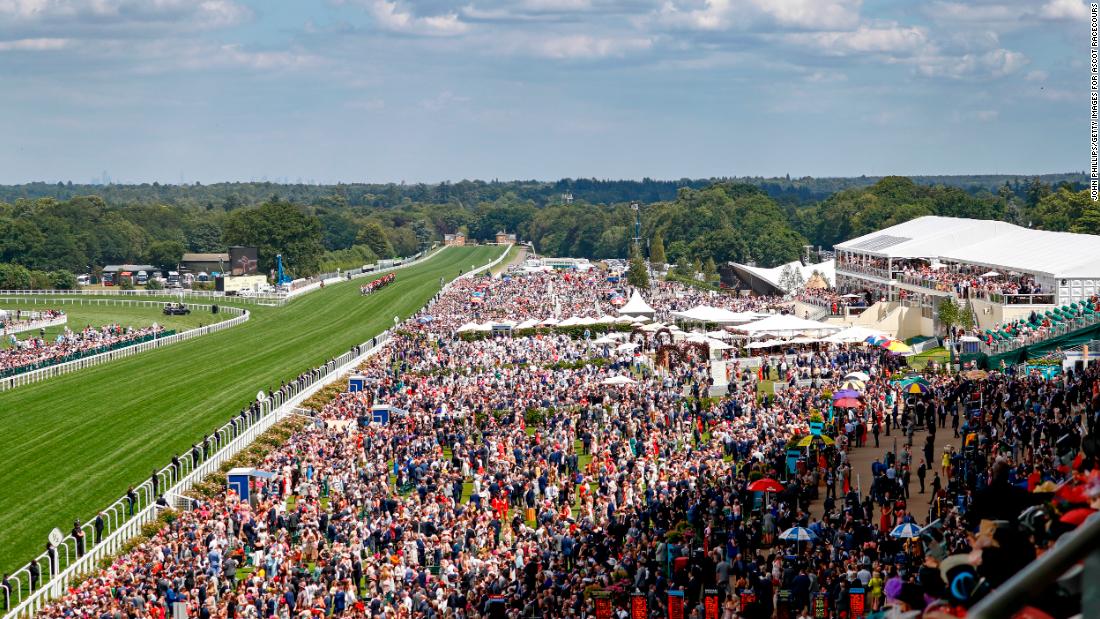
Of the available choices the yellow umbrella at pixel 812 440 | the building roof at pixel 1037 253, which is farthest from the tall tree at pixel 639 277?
the yellow umbrella at pixel 812 440

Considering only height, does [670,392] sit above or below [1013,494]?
below

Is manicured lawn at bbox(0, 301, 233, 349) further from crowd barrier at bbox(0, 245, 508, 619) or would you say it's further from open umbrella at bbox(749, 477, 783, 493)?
open umbrella at bbox(749, 477, 783, 493)

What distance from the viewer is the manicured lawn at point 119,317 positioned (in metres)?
71.8

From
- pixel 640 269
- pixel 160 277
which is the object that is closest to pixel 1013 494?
pixel 640 269

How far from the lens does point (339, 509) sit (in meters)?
24.5

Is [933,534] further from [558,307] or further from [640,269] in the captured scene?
[640,269]

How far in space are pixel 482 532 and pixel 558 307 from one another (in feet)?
137

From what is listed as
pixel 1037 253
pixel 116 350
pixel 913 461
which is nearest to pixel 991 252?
pixel 1037 253

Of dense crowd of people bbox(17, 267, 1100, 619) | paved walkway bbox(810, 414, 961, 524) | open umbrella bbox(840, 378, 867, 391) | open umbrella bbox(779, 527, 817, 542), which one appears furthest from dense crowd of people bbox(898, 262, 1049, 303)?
open umbrella bbox(779, 527, 817, 542)

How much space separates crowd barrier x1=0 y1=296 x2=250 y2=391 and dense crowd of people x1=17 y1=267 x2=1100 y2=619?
634 inches

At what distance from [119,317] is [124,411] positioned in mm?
36285

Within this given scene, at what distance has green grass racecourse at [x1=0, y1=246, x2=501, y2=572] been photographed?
3066 centimetres

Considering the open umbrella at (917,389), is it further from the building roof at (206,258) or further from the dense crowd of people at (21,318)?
the building roof at (206,258)

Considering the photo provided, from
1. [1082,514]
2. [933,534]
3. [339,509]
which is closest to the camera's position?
[1082,514]
